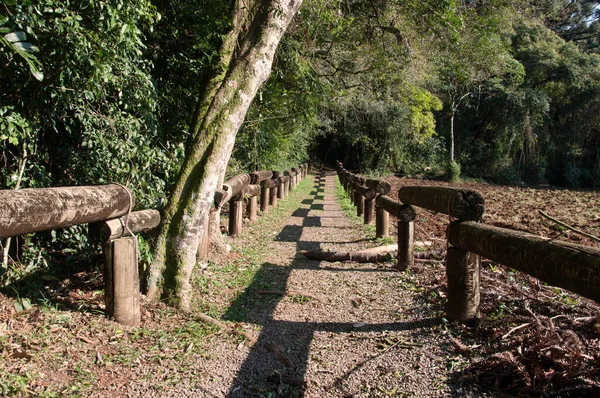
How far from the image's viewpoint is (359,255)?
5.88 m

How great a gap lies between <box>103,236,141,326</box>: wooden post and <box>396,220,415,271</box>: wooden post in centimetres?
297

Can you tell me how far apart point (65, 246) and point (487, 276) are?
13.9ft

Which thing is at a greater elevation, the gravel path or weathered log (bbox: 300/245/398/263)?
weathered log (bbox: 300/245/398/263)

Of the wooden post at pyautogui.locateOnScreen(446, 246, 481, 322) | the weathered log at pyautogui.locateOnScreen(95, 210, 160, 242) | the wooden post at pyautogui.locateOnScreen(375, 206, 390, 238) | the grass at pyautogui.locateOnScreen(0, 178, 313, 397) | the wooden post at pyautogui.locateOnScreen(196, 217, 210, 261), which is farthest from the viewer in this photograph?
the wooden post at pyautogui.locateOnScreen(375, 206, 390, 238)

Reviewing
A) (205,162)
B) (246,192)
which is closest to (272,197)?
(246,192)

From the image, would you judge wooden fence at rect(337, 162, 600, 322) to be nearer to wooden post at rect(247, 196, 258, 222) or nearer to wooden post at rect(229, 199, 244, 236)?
wooden post at rect(229, 199, 244, 236)

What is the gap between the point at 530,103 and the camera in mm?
28547

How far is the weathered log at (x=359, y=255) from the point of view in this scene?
19.1 feet

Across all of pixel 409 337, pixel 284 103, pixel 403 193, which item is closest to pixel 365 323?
pixel 409 337

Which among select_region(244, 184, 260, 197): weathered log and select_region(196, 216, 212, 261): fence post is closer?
select_region(196, 216, 212, 261): fence post

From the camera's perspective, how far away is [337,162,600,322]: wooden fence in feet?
7.10

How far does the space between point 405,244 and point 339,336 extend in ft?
6.65

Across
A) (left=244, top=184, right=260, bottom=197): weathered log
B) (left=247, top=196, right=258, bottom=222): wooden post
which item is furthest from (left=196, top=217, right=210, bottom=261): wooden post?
(left=247, top=196, right=258, bottom=222): wooden post

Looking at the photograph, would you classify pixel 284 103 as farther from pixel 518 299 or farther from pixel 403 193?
pixel 518 299
